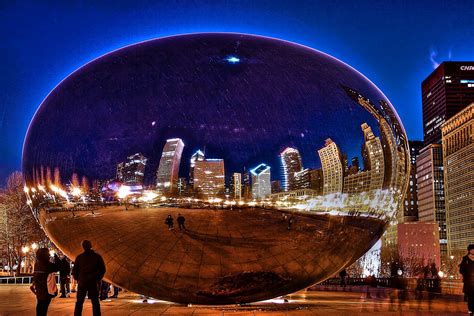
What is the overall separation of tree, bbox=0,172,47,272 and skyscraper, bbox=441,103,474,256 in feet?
350

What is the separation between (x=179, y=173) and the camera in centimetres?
898

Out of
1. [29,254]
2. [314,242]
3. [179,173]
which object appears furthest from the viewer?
[29,254]

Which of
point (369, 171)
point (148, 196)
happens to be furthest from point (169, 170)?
point (369, 171)

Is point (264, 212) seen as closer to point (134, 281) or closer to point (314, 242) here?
point (314, 242)

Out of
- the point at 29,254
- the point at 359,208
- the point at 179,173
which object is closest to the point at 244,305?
the point at 359,208

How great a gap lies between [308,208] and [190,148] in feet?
6.79

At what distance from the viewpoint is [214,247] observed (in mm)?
9398

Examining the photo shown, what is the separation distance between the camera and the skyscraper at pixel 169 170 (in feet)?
29.5

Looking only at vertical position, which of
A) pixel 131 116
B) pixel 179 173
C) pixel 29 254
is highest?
pixel 131 116

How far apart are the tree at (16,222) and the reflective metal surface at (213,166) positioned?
47430 millimetres

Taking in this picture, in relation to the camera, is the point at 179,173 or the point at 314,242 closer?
the point at 179,173

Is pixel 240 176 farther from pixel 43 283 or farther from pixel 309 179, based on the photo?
pixel 43 283

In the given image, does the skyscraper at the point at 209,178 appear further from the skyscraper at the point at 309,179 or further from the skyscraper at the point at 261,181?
the skyscraper at the point at 309,179

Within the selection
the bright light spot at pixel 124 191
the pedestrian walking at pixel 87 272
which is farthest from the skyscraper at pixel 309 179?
the pedestrian walking at pixel 87 272
